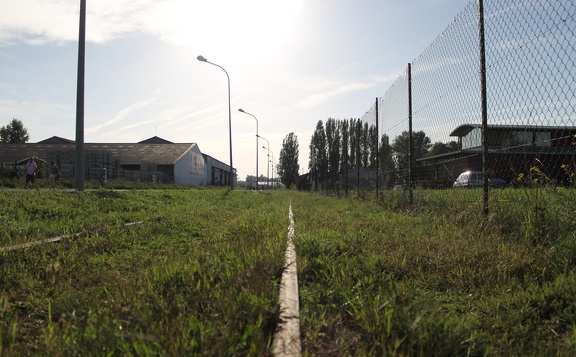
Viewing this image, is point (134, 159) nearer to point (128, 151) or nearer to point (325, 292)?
point (128, 151)

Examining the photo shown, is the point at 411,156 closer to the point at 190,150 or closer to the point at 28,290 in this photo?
the point at 28,290

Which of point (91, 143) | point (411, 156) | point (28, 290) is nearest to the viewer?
point (28, 290)

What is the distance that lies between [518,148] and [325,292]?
3474 mm

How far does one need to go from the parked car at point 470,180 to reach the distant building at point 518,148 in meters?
0.13

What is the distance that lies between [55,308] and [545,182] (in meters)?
4.84

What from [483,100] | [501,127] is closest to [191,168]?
[483,100]

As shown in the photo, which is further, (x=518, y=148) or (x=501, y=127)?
(x=501, y=127)

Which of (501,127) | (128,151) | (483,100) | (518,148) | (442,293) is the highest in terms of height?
(128,151)

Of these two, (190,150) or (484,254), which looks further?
(190,150)

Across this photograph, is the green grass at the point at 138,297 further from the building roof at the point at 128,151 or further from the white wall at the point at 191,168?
the building roof at the point at 128,151

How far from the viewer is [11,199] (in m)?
7.89

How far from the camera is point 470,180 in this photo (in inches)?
236

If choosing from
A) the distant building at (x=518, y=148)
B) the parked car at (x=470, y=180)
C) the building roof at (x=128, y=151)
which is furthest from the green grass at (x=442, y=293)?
the building roof at (x=128, y=151)

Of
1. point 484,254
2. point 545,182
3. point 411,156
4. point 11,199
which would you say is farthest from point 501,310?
point 11,199
